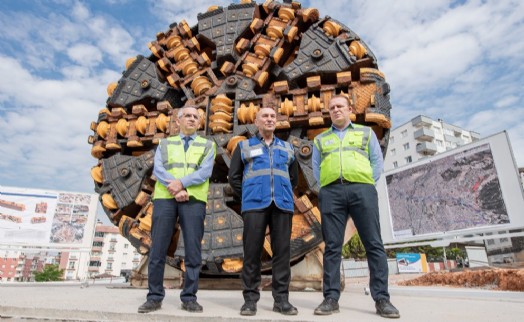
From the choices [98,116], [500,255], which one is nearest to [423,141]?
[500,255]

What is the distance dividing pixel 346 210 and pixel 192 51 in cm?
494

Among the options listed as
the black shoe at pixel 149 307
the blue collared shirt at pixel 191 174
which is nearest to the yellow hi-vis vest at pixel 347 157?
the blue collared shirt at pixel 191 174

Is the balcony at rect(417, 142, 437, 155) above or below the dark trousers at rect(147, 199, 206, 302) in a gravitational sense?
above

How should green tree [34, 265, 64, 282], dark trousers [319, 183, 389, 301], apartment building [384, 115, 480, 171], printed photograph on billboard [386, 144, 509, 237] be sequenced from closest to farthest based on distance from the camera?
dark trousers [319, 183, 389, 301] < printed photograph on billboard [386, 144, 509, 237] < apartment building [384, 115, 480, 171] < green tree [34, 265, 64, 282]

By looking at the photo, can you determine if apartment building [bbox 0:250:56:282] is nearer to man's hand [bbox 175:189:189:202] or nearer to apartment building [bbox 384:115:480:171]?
apartment building [bbox 384:115:480:171]

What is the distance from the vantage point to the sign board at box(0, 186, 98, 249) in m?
7.09

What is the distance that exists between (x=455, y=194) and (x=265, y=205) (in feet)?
17.4

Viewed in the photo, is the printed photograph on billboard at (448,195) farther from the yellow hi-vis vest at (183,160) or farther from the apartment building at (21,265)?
the apartment building at (21,265)

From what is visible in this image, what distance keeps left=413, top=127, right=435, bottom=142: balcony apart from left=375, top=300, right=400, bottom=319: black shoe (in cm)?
Result: 4463

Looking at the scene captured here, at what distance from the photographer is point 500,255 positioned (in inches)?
530

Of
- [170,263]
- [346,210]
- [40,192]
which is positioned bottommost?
[170,263]

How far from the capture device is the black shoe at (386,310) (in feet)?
7.75

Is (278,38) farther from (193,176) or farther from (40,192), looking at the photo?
(40,192)

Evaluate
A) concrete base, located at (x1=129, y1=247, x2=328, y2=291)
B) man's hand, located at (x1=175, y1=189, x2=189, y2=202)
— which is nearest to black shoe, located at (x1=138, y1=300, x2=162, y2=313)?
man's hand, located at (x1=175, y1=189, x2=189, y2=202)
